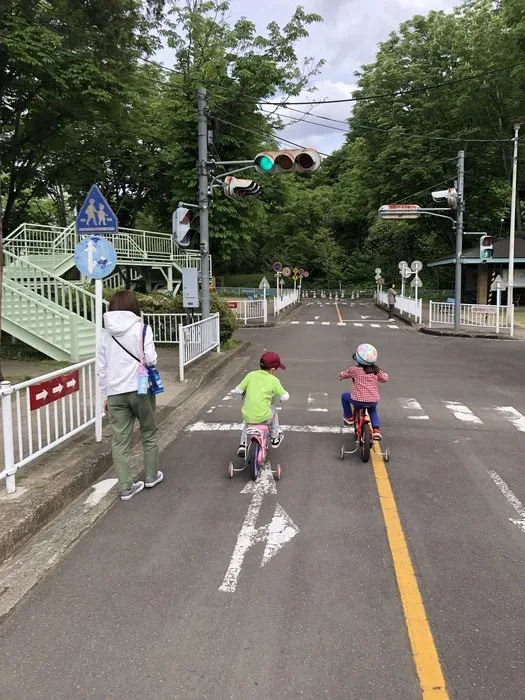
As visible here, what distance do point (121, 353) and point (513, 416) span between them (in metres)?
6.03

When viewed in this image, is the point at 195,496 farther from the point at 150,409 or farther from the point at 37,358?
the point at 37,358

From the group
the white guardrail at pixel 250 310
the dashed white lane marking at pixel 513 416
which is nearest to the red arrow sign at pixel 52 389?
the dashed white lane marking at pixel 513 416

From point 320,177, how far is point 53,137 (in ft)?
182

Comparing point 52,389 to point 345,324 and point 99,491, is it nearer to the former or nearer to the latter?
point 99,491

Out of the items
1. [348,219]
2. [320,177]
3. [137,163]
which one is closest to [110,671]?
[137,163]

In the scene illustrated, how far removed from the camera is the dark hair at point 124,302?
15.8 feet

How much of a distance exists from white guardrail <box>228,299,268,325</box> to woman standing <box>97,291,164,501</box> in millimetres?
20601

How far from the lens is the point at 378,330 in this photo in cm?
2323

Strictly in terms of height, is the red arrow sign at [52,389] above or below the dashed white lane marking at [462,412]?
above

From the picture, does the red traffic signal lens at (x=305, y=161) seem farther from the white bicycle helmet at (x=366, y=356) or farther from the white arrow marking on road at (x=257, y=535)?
the white arrow marking on road at (x=257, y=535)

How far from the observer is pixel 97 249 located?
610cm

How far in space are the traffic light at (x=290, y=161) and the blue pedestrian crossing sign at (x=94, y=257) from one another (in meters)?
5.22

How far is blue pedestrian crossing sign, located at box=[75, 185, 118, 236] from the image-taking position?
6.24m

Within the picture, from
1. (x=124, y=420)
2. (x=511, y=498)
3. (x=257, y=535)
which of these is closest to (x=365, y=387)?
(x=511, y=498)
